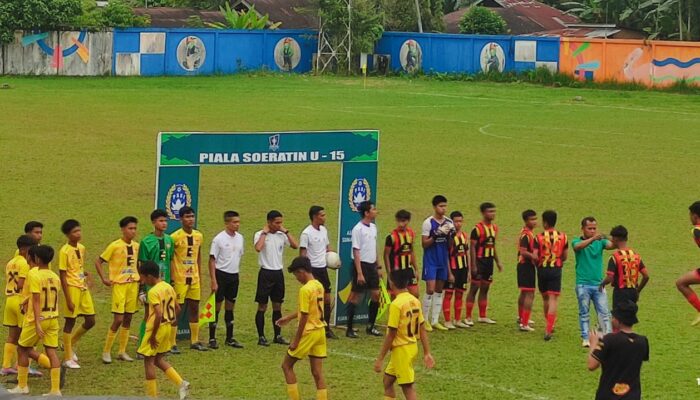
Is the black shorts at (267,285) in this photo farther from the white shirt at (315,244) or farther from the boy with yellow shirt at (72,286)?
the boy with yellow shirt at (72,286)

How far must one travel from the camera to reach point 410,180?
30953 mm

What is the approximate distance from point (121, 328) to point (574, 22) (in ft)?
221

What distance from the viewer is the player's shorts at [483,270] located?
18.1 metres

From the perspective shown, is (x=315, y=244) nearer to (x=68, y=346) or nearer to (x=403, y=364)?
(x=68, y=346)

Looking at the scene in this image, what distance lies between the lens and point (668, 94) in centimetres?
5431

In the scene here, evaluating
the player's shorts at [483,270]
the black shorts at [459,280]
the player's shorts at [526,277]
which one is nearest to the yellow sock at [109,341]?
the black shorts at [459,280]

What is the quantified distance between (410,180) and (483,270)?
12.9m

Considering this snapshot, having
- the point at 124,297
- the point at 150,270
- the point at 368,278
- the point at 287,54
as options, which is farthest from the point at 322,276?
the point at 287,54

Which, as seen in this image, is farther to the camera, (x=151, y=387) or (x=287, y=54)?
(x=287, y=54)

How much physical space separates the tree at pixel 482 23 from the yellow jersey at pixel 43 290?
Result: 5922cm

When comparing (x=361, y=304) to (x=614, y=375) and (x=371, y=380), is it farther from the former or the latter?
(x=614, y=375)

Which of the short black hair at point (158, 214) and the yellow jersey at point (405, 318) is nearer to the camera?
the yellow jersey at point (405, 318)

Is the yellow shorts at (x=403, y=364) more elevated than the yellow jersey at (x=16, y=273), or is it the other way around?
the yellow jersey at (x=16, y=273)

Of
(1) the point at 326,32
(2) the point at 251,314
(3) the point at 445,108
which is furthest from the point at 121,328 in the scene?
(1) the point at 326,32
